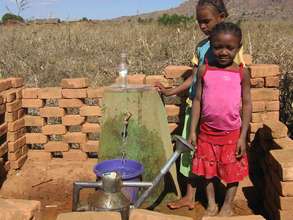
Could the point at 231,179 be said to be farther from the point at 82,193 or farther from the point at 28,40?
the point at 28,40

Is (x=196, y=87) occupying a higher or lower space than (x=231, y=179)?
higher

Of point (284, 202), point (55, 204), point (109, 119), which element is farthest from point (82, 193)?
point (284, 202)

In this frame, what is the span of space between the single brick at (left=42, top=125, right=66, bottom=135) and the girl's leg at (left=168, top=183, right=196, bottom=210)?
66.5 inches

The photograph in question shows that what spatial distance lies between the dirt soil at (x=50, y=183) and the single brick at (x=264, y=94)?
3.36 ft

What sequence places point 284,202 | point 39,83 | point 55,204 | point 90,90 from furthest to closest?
point 39,83 → point 90,90 → point 55,204 → point 284,202

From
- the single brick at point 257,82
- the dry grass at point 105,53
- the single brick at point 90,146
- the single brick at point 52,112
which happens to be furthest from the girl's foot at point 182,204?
the dry grass at point 105,53

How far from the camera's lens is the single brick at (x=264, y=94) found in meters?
4.67

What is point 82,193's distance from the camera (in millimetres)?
4711

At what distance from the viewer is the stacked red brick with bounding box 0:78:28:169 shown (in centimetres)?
517

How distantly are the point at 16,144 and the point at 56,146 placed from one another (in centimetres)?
43

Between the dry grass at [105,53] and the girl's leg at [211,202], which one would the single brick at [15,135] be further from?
the dry grass at [105,53]

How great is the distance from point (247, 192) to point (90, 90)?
1925 mm

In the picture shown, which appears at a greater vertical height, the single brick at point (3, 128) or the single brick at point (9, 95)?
the single brick at point (9, 95)

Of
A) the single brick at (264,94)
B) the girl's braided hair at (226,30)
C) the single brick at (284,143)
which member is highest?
the girl's braided hair at (226,30)
